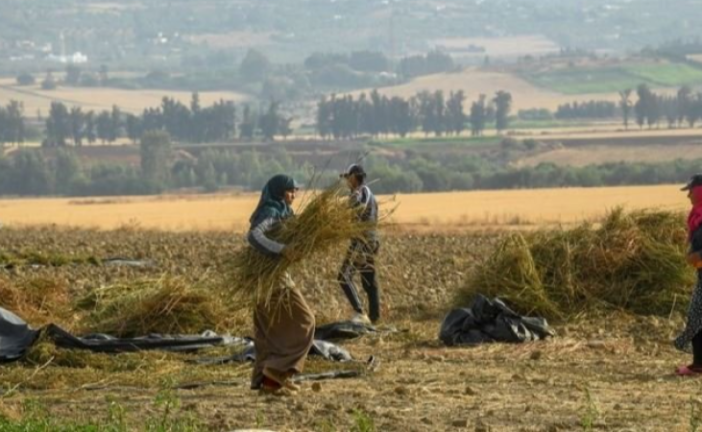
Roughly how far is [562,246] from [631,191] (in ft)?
147

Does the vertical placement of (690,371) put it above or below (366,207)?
below

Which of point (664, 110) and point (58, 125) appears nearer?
point (664, 110)

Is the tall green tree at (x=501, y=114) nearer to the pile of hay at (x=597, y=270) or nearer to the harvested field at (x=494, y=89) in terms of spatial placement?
the harvested field at (x=494, y=89)

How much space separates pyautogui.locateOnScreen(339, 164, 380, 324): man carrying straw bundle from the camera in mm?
13723

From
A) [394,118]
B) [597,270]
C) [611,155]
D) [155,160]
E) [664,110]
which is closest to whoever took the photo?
[597,270]

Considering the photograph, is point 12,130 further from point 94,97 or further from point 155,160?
point 94,97

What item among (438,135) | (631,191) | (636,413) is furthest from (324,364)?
(438,135)

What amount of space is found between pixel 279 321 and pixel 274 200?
0.79 metres

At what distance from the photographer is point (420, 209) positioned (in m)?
54.0

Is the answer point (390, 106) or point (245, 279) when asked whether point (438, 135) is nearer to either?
point (390, 106)

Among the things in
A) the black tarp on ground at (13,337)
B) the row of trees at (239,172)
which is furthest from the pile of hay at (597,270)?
the row of trees at (239,172)

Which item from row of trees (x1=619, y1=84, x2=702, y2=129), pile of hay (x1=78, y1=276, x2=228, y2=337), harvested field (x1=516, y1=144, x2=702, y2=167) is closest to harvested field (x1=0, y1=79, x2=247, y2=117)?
row of trees (x1=619, y1=84, x2=702, y2=129)

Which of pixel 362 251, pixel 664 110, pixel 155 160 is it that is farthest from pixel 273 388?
pixel 664 110

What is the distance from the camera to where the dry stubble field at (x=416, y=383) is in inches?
432
